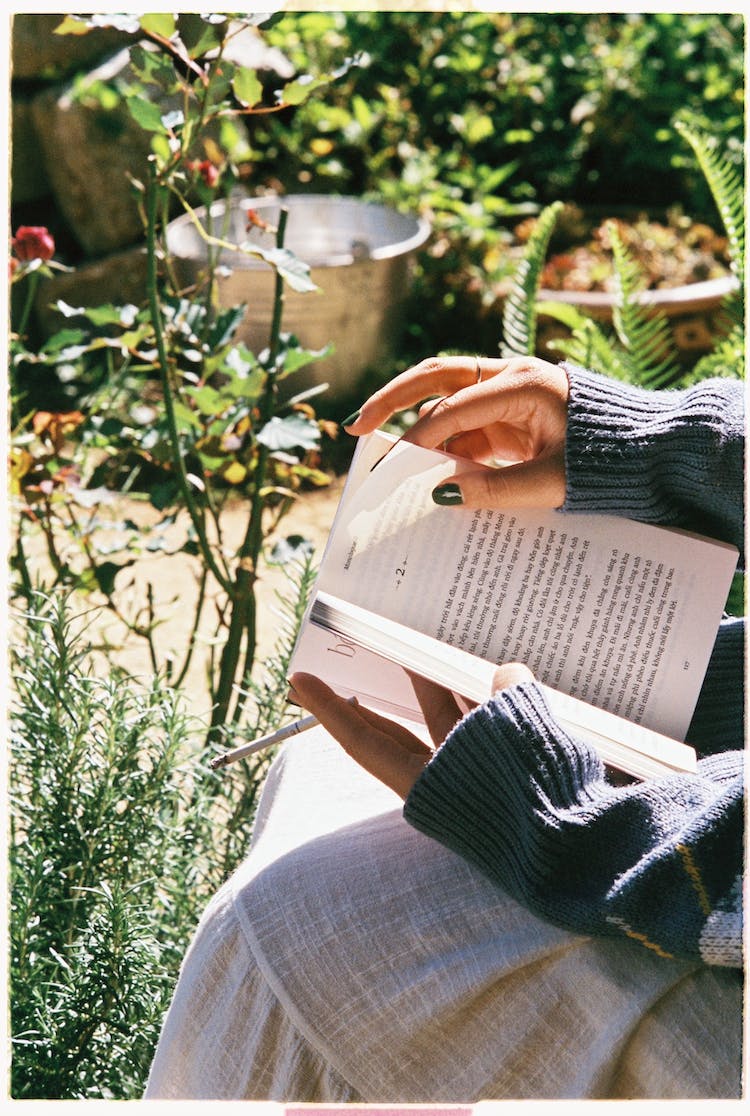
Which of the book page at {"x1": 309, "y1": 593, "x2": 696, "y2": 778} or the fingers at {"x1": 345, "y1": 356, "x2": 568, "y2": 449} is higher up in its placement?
the fingers at {"x1": 345, "y1": 356, "x2": 568, "y2": 449}

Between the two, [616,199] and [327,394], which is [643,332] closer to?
[327,394]

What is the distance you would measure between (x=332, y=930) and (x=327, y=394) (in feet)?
9.80

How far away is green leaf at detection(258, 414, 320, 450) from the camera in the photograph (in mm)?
1657

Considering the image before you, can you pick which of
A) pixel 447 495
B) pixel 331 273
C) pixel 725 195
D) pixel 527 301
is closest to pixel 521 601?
pixel 447 495

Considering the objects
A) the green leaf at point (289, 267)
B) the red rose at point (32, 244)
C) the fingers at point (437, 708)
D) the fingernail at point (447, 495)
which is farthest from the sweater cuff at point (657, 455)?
the red rose at point (32, 244)

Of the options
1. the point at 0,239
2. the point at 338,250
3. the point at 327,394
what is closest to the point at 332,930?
the point at 0,239

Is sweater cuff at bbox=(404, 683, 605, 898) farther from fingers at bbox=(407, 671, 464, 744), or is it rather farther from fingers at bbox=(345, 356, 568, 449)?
fingers at bbox=(345, 356, 568, 449)

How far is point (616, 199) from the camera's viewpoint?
190 inches

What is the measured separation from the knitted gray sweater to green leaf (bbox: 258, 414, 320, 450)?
2.01 feet

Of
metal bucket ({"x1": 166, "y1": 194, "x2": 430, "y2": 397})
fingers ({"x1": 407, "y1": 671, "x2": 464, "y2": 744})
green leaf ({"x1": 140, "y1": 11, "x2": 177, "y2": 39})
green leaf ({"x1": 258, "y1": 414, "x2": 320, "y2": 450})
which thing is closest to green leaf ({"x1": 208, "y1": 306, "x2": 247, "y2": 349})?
green leaf ({"x1": 258, "y1": 414, "x2": 320, "y2": 450})

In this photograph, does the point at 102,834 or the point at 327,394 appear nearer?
the point at 102,834

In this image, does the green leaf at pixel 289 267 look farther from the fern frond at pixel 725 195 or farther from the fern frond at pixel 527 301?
the fern frond at pixel 725 195

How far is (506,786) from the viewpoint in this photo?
0.99 m

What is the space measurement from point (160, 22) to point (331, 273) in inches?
85.9
